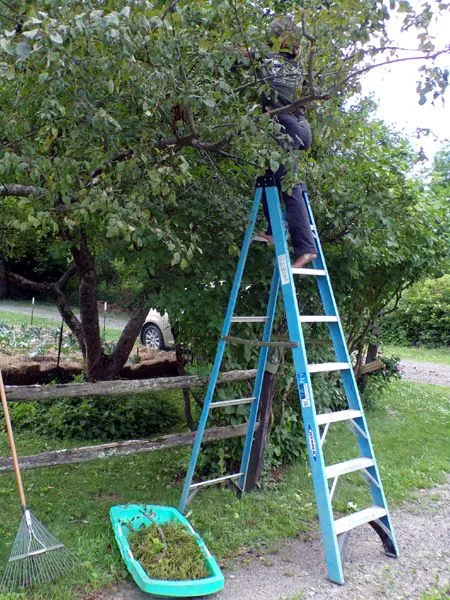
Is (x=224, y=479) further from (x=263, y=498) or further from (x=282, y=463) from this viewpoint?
(x=282, y=463)

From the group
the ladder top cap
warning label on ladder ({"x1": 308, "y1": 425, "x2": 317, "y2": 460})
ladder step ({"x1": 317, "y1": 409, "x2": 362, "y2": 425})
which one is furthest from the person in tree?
warning label on ladder ({"x1": 308, "y1": 425, "x2": 317, "y2": 460})

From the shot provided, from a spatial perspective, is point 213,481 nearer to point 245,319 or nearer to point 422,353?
point 245,319

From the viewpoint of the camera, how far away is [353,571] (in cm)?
396

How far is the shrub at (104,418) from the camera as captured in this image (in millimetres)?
7367

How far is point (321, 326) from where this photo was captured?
19.9 ft

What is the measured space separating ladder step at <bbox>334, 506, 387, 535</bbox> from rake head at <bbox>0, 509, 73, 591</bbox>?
1738 millimetres

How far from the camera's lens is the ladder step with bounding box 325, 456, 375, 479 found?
12.5ft

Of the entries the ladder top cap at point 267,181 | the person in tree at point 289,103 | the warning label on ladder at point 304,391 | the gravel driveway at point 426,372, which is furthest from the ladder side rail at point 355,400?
the gravel driveway at point 426,372

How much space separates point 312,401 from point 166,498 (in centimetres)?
200

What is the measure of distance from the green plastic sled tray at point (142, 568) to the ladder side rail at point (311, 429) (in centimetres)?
72

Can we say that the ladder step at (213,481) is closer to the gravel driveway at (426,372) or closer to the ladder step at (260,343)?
the ladder step at (260,343)

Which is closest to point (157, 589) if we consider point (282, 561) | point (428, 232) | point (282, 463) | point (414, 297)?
point (282, 561)

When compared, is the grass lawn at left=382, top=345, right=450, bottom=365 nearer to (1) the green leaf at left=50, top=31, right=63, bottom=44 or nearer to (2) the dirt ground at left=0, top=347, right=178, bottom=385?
(2) the dirt ground at left=0, top=347, right=178, bottom=385

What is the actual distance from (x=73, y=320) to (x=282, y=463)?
3.92 metres
